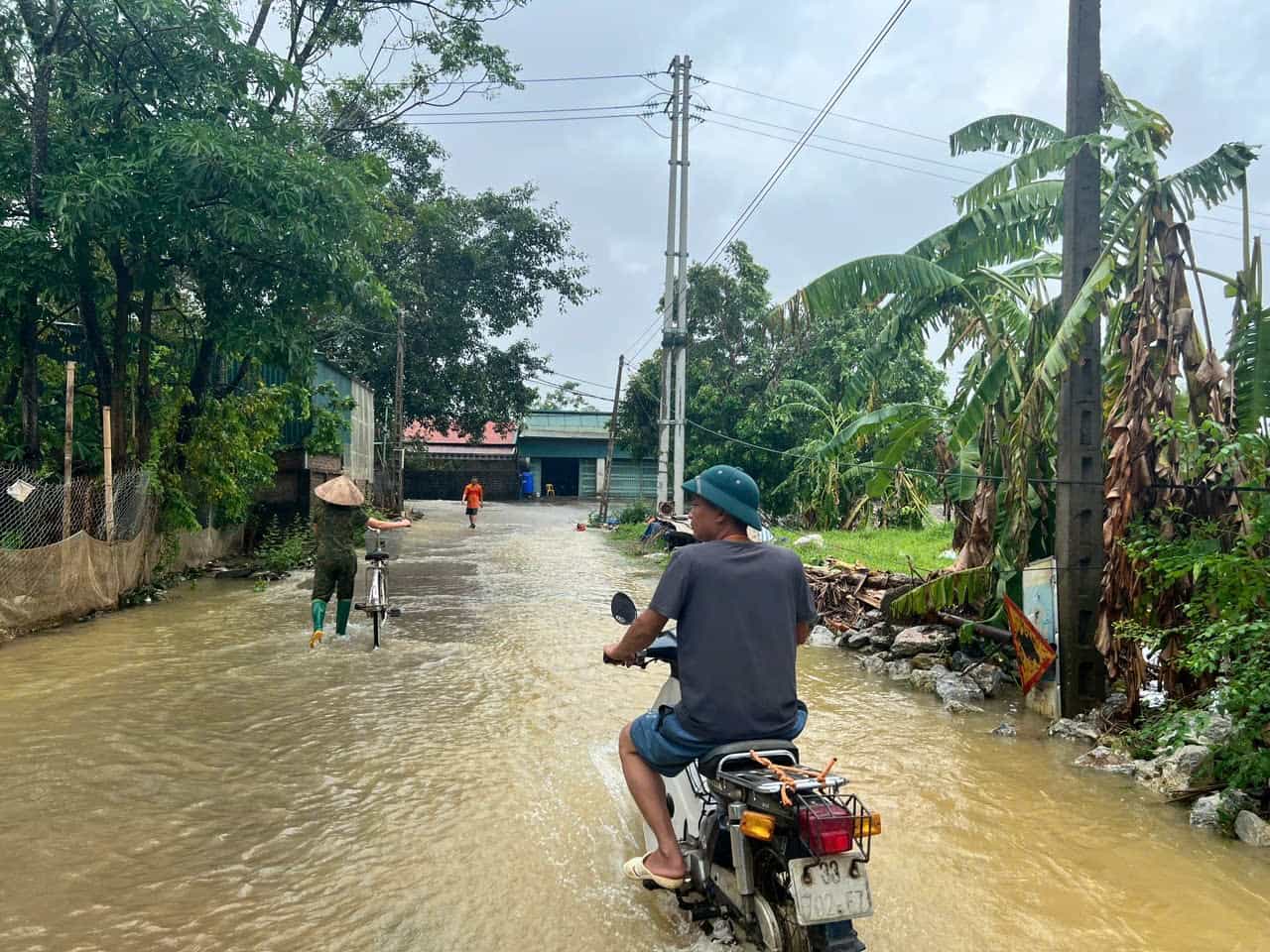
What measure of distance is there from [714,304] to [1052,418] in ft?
78.1

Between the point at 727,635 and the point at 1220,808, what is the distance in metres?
3.33

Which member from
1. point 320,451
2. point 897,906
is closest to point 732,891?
point 897,906

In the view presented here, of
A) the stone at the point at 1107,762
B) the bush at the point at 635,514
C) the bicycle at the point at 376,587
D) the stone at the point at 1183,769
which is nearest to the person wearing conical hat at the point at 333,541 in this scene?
the bicycle at the point at 376,587

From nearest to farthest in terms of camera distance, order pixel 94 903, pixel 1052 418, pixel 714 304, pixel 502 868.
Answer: pixel 94 903
pixel 502 868
pixel 1052 418
pixel 714 304

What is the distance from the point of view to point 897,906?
3973mm

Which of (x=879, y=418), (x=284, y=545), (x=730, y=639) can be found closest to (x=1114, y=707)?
(x=879, y=418)

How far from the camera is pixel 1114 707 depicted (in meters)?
6.77

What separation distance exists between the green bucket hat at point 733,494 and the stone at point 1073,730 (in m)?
4.28

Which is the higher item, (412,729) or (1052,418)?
(1052,418)

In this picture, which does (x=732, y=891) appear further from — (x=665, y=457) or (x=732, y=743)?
(x=665, y=457)

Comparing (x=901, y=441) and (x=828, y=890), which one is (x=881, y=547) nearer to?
(x=901, y=441)

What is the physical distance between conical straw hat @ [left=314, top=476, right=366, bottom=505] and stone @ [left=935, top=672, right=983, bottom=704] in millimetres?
5567

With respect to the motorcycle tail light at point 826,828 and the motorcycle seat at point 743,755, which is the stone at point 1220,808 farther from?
the motorcycle tail light at point 826,828

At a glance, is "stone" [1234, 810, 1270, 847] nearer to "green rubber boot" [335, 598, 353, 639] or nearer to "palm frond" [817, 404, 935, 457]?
"palm frond" [817, 404, 935, 457]
